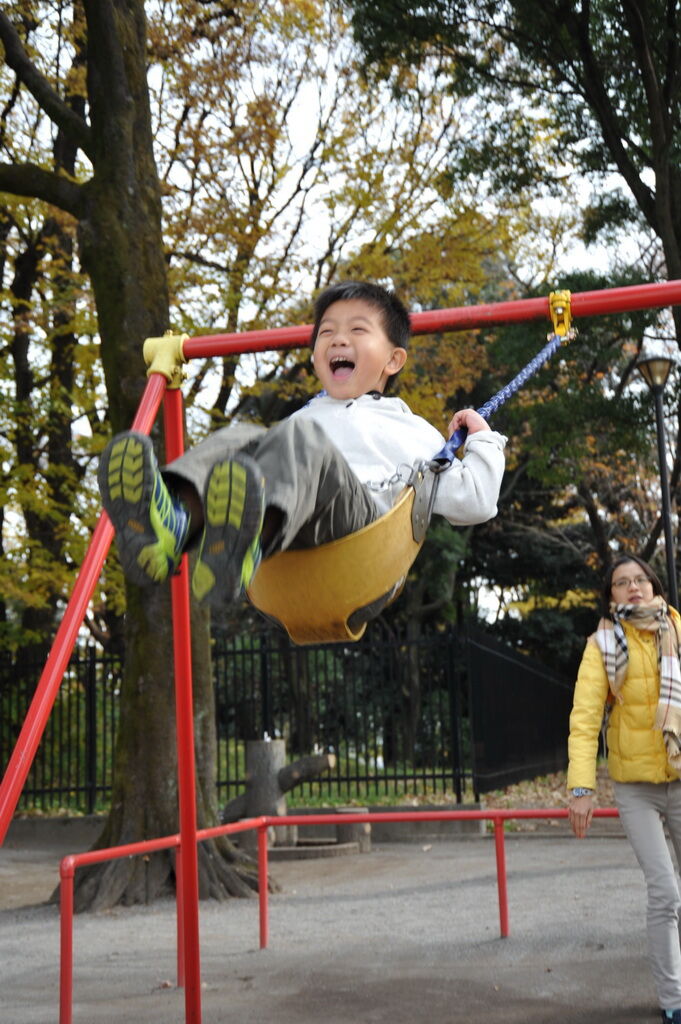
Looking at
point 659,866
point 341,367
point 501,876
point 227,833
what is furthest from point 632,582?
point 227,833

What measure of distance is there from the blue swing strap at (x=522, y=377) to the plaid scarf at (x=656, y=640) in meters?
0.94

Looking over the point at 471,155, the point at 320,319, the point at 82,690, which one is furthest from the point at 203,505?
the point at 82,690

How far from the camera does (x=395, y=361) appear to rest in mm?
3764

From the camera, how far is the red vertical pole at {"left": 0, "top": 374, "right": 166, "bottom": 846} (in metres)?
2.92

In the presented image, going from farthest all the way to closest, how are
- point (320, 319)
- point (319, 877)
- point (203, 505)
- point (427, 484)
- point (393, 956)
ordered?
point (319, 877)
point (393, 956)
point (320, 319)
point (427, 484)
point (203, 505)

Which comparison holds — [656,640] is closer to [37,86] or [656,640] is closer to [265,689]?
[37,86]

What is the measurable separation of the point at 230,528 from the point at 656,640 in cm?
228

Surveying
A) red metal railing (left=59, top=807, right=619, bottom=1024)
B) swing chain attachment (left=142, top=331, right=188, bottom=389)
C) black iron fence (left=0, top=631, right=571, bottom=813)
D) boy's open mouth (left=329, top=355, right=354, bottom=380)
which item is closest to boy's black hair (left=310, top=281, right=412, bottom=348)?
boy's open mouth (left=329, top=355, right=354, bottom=380)

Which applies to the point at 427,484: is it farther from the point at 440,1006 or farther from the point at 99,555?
the point at 440,1006

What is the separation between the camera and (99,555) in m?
3.42

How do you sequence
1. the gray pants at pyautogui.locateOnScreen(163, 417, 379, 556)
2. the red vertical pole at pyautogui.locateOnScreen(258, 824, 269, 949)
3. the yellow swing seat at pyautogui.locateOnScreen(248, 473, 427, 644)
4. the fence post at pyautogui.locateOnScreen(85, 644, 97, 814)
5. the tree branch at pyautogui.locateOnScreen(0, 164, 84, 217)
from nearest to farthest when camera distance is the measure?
the gray pants at pyautogui.locateOnScreen(163, 417, 379, 556)
the yellow swing seat at pyautogui.locateOnScreen(248, 473, 427, 644)
the red vertical pole at pyautogui.locateOnScreen(258, 824, 269, 949)
the tree branch at pyautogui.locateOnScreen(0, 164, 84, 217)
the fence post at pyautogui.locateOnScreen(85, 644, 97, 814)

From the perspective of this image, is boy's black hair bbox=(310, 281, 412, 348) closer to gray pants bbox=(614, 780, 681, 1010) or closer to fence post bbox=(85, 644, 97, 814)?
gray pants bbox=(614, 780, 681, 1010)

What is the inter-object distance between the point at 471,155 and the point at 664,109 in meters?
2.50

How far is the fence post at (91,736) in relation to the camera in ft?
45.3
